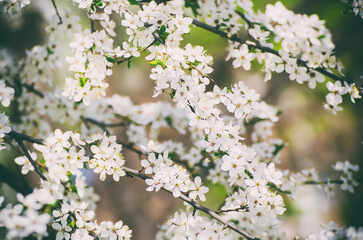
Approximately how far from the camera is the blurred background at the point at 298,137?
19.2ft

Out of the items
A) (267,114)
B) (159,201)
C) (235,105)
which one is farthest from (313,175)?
(159,201)

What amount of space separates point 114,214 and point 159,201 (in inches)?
36.6

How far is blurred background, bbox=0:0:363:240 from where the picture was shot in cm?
584

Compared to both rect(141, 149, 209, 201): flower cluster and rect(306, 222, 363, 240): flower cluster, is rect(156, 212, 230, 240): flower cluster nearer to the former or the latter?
rect(141, 149, 209, 201): flower cluster

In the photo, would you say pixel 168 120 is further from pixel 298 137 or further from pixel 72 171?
pixel 298 137

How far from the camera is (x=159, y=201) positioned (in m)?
6.22

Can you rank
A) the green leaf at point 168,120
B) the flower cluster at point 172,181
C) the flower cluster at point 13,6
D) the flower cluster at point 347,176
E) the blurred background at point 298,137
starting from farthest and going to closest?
1. the blurred background at point 298,137
2. the green leaf at point 168,120
3. the flower cluster at point 347,176
4. the flower cluster at point 13,6
5. the flower cluster at point 172,181

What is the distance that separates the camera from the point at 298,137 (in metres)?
7.03

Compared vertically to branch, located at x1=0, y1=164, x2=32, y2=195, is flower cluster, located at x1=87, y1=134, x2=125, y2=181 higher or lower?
lower

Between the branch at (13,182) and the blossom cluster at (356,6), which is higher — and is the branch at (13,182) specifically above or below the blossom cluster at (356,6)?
above

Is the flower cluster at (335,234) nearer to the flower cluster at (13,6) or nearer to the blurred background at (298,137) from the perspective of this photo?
the flower cluster at (13,6)

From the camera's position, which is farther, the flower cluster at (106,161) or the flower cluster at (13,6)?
the flower cluster at (13,6)

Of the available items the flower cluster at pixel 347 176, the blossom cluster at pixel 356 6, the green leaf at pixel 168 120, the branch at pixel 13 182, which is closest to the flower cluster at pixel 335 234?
the flower cluster at pixel 347 176

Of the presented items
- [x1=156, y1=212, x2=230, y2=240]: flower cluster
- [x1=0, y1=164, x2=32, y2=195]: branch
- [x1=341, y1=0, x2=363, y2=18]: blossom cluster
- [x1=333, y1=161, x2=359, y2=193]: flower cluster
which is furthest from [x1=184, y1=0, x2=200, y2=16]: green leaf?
[x1=0, y1=164, x2=32, y2=195]: branch
